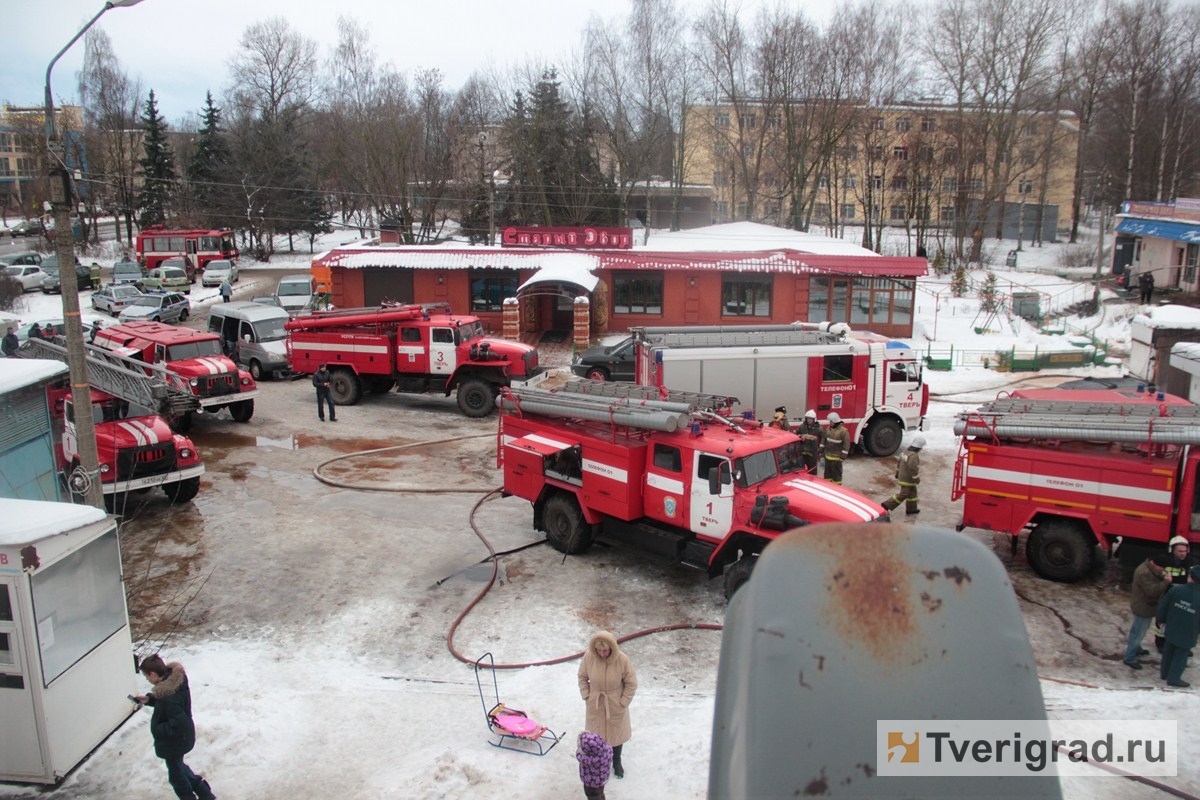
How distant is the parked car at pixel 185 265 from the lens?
44.2 meters

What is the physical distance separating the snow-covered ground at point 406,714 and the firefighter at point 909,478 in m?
4.59

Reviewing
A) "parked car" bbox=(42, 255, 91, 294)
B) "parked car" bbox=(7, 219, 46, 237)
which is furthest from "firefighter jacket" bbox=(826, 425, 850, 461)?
"parked car" bbox=(7, 219, 46, 237)

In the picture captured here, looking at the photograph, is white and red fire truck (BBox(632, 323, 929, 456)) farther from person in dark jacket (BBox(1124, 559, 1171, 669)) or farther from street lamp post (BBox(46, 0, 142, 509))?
street lamp post (BBox(46, 0, 142, 509))

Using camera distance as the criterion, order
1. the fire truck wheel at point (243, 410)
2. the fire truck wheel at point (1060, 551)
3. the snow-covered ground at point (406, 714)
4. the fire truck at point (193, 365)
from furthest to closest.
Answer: the fire truck wheel at point (243, 410) → the fire truck at point (193, 365) → the fire truck wheel at point (1060, 551) → the snow-covered ground at point (406, 714)

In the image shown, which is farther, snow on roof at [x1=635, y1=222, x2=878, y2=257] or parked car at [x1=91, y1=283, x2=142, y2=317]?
snow on roof at [x1=635, y1=222, x2=878, y2=257]

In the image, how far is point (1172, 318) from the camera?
22359 mm

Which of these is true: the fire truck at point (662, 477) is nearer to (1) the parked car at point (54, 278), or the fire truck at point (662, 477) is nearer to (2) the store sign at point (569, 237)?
(2) the store sign at point (569, 237)

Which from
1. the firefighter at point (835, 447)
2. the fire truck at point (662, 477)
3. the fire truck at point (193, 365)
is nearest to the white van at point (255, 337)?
the fire truck at point (193, 365)

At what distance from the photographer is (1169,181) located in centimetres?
4628

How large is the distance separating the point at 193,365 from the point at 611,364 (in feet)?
33.4

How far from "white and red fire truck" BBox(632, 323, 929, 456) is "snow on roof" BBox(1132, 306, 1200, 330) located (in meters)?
8.98

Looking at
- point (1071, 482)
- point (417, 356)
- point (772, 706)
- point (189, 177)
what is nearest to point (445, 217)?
point (189, 177)

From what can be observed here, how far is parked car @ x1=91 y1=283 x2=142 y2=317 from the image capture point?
111 feet

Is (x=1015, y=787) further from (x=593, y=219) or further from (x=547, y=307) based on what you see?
(x=593, y=219)
